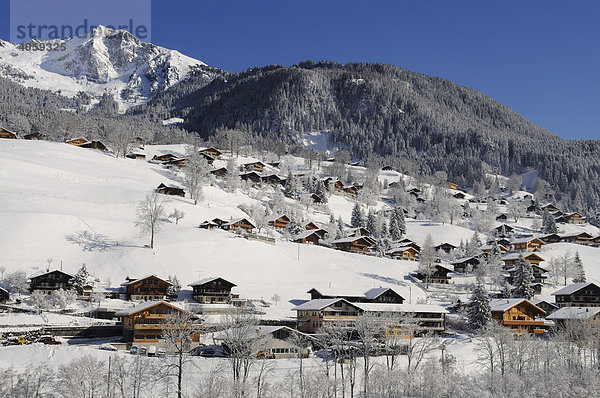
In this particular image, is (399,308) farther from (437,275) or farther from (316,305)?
(437,275)

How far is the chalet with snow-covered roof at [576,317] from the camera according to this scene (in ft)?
207

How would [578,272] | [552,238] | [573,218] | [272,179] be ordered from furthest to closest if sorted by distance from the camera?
[573,218]
[272,179]
[552,238]
[578,272]

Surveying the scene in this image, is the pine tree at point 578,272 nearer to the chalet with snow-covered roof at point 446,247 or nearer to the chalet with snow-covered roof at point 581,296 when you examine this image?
the chalet with snow-covered roof at point 581,296

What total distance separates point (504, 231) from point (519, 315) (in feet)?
246

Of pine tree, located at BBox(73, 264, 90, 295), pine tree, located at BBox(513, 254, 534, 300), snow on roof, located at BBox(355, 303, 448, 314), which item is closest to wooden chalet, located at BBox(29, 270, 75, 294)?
pine tree, located at BBox(73, 264, 90, 295)

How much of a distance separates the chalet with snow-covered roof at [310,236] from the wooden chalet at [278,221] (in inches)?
265

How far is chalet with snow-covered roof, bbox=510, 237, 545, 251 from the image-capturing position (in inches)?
4825

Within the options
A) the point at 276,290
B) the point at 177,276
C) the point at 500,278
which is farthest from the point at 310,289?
the point at 500,278

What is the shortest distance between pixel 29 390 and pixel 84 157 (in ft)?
331

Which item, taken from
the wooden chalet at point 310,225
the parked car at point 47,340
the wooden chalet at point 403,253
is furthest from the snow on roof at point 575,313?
the wooden chalet at point 310,225

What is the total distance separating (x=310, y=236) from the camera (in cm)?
11025

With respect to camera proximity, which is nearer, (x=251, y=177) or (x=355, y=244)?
(x=355, y=244)

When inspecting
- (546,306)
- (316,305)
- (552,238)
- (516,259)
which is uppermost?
(552,238)

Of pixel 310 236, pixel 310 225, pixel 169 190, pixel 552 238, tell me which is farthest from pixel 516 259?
pixel 169 190
